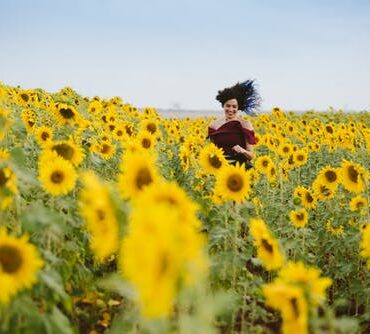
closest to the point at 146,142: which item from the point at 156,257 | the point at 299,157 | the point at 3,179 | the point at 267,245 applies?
the point at 267,245

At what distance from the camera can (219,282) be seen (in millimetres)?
3562

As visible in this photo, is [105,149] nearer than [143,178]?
No

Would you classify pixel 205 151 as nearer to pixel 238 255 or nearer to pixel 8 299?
pixel 238 255

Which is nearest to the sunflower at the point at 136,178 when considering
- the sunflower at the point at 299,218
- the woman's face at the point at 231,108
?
the sunflower at the point at 299,218

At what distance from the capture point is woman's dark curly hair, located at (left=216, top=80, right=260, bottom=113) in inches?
279

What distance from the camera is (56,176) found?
3115mm

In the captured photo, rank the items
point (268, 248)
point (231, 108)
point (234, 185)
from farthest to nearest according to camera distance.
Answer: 1. point (231, 108)
2. point (234, 185)
3. point (268, 248)

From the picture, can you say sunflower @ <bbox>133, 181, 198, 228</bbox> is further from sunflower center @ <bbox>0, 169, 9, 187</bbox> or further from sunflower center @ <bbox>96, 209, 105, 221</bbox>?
sunflower center @ <bbox>0, 169, 9, 187</bbox>

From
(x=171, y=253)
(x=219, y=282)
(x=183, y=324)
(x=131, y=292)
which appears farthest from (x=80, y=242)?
(x=171, y=253)

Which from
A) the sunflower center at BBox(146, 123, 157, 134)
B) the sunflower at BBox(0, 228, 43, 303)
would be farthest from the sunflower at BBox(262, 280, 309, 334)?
the sunflower center at BBox(146, 123, 157, 134)

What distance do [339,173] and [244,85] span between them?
2.83 m

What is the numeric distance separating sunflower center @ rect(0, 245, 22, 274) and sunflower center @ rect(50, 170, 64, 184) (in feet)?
3.41

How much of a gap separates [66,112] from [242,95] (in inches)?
128

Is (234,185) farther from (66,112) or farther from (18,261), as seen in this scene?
(66,112)
